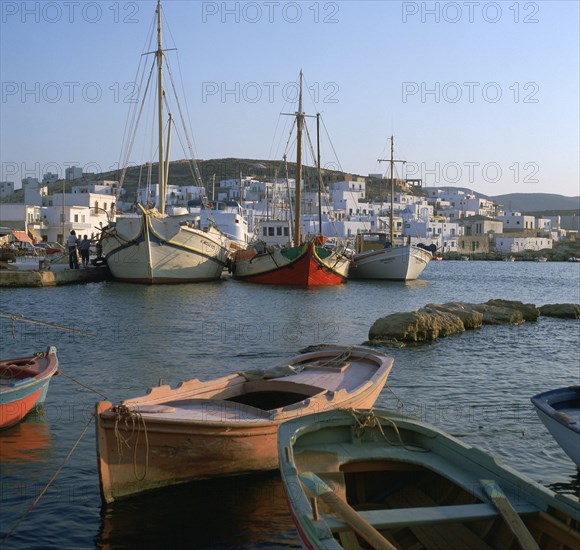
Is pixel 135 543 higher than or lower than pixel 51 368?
lower

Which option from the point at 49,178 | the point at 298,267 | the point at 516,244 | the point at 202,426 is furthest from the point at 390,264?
the point at 49,178

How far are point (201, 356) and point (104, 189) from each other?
371ft

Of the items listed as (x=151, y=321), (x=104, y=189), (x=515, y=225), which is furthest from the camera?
(x=515, y=225)

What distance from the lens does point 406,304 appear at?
34.2 meters

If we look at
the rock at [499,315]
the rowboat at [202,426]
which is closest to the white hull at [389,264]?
the rock at [499,315]

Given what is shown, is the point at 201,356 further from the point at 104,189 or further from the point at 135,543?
the point at 104,189

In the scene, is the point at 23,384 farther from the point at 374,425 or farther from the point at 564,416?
the point at 564,416

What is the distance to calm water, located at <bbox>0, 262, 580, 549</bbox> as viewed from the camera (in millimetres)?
7730

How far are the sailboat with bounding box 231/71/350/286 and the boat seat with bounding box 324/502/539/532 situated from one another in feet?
117

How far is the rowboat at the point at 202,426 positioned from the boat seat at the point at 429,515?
9.03 feet

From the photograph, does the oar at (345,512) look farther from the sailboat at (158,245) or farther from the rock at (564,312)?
the sailboat at (158,245)

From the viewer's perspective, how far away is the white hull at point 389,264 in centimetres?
4850

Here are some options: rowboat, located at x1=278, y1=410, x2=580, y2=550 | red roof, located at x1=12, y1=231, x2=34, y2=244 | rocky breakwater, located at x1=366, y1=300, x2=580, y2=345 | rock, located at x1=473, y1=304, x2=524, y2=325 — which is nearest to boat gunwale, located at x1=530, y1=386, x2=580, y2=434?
rowboat, located at x1=278, y1=410, x2=580, y2=550

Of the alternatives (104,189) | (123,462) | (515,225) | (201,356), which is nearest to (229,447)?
(123,462)
